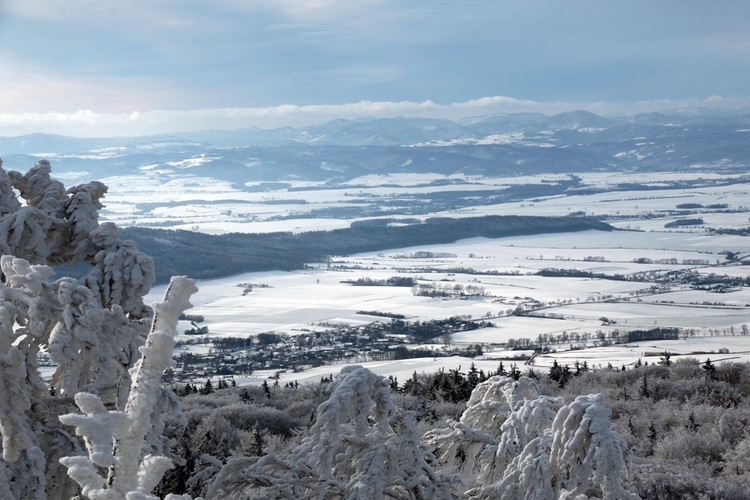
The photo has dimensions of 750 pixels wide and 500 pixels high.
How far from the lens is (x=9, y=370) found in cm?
426

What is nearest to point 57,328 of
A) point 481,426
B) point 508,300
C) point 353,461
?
point 353,461

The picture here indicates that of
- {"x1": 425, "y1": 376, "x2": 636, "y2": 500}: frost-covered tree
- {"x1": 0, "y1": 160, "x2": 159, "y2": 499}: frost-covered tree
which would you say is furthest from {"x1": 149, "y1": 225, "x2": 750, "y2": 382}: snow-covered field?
{"x1": 0, "y1": 160, "x2": 159, "y2": 499}: frost-covered tree

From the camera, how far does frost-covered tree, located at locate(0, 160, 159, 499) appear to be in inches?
172

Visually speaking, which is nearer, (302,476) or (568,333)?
(302,476)

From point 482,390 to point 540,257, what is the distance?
10876 cm

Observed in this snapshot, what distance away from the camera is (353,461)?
577 centimetres

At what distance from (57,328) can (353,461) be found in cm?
216

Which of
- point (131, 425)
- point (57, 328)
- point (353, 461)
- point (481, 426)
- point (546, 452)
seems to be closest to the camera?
point (131, 425)

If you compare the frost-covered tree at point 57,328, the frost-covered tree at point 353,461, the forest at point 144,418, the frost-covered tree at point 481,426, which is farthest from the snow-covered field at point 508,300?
the frost-covered tree at point 57,328

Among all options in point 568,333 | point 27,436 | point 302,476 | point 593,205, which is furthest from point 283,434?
point 593,205

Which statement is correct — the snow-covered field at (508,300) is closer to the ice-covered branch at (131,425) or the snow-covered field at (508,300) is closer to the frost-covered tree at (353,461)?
the frost-covered tree at (353,461)

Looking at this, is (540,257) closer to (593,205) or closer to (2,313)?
(593,205)

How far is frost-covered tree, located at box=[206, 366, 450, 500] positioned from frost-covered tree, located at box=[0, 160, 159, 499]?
0.96 m

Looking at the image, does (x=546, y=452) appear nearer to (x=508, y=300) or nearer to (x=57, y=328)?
(x=57, y=328)
